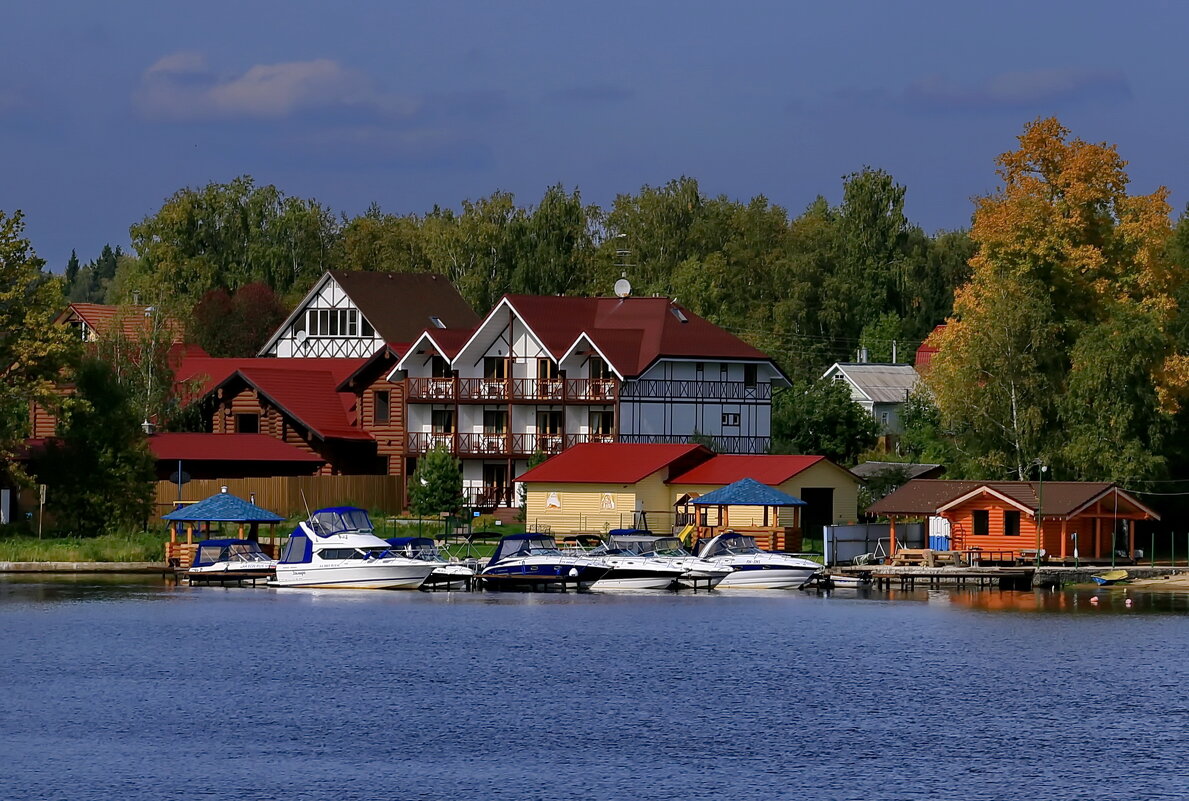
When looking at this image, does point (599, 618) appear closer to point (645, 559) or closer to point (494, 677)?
point (645, 559)

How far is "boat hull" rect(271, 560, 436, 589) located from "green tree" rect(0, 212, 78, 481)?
1514cm

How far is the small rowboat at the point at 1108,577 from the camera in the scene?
82062 mm

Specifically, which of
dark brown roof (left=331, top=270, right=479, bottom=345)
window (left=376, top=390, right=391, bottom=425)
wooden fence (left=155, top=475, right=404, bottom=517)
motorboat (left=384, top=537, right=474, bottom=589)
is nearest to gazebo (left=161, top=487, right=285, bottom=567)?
motorboat (left=384, top=537, right=474, bottom=589)

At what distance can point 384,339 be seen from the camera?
405ft

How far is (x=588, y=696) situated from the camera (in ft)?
176

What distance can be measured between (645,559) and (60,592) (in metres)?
23.5

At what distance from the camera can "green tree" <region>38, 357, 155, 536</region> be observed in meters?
90.1

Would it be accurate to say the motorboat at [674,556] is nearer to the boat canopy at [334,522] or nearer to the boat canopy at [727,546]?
the boat canopy at [727,546]

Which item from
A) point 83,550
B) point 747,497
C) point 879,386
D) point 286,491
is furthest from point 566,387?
point 879,386

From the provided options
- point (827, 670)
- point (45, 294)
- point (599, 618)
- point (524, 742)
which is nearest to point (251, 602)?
point (599, 618)

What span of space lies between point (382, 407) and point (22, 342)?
28.0 m

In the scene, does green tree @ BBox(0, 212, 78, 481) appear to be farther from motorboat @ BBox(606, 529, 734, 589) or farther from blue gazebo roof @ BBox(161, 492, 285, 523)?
motorboat @ BBox(606, 529, 734, 589)

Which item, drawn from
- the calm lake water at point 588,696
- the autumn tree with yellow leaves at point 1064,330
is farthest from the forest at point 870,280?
the calm lake water at point 588,696

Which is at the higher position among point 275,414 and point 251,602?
point 275,414
